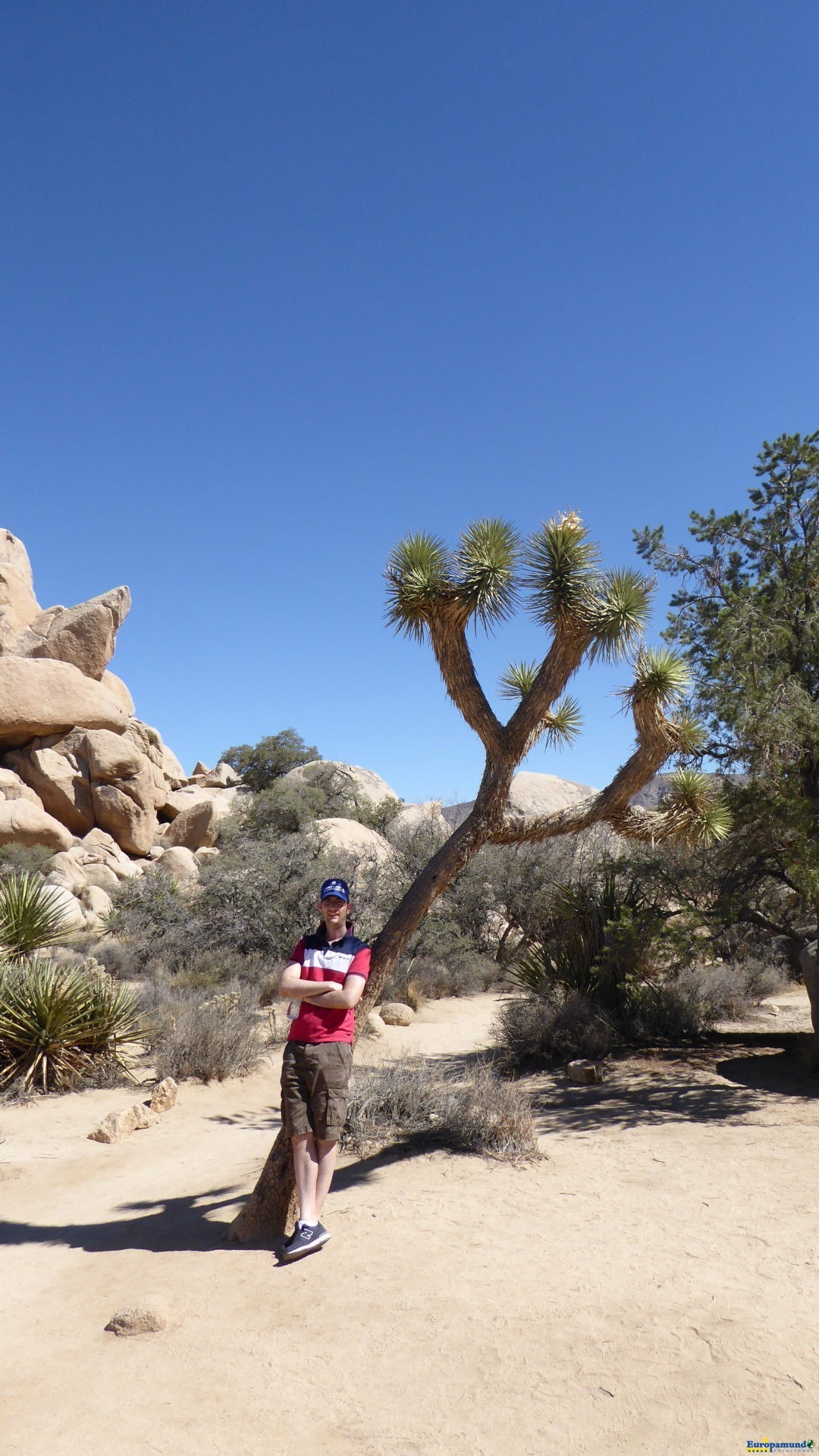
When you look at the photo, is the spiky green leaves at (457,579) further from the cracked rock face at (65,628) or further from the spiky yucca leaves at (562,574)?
the cracked rock face at (65,628)

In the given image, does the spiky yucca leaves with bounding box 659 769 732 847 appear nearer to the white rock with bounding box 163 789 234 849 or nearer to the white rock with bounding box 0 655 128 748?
the white rock with bounding box 163 789 234 849

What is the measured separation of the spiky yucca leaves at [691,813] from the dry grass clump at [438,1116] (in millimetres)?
2875

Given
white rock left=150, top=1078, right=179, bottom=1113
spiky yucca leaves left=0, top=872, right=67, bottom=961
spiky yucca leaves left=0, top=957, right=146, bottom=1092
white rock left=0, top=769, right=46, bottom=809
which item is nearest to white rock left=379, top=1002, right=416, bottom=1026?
spiky yucca leaves left=0, top=957, right=146, bottom=1092

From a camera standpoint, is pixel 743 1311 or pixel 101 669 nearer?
pixel 743 1311

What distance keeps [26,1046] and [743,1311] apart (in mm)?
7173

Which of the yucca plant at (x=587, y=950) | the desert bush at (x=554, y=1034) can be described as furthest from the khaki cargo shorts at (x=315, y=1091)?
the yucca plant at (x=587, y=950)

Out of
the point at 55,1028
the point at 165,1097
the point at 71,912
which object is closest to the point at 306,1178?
the point at 165,1097

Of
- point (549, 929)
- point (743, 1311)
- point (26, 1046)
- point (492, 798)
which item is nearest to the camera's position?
point (743, 1311)

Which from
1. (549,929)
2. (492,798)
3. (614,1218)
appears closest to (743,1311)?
(614,1218)

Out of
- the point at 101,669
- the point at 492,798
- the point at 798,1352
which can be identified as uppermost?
the point at 101,669

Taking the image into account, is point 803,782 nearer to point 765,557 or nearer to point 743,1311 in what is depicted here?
point 743,1311

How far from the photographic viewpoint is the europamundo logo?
2767 mm

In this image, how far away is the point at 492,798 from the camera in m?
6.34

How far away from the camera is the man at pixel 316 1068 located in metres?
4.37
